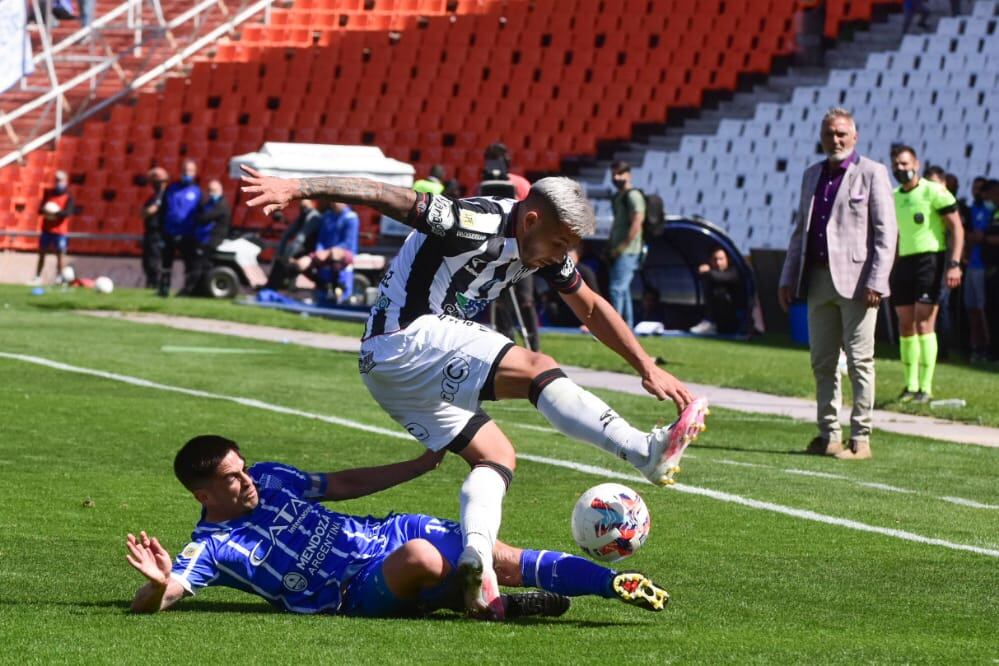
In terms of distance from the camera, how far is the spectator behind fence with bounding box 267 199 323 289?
25.8 meters

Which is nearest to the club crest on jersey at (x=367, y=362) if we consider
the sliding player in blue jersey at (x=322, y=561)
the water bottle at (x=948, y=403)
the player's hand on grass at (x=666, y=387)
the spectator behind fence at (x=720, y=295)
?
the sliding player in blue jersey at (x=322, y=561)

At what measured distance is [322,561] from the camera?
591 cm

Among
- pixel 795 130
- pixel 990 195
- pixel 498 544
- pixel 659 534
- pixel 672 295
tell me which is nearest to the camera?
pixel 498 544

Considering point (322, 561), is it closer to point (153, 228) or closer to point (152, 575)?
point (152, 575)

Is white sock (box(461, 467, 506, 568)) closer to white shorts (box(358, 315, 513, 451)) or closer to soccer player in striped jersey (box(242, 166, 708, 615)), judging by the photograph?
soccer player in striped jersey (box(242, 166, 708, 615))

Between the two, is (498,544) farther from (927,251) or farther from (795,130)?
(795,130)

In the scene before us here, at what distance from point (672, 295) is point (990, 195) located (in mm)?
5645

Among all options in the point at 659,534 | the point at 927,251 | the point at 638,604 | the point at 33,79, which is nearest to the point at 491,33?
the point at 33,79

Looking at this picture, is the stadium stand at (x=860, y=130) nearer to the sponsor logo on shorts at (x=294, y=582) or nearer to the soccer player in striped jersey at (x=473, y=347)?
the soccer player in striped jersey at (x=473, y=347)

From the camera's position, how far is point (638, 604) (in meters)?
5.59

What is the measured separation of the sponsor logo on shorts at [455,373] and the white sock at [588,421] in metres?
0.27

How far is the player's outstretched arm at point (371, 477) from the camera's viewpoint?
6.17 metres

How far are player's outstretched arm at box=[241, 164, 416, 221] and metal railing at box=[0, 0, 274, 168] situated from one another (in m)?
30.1

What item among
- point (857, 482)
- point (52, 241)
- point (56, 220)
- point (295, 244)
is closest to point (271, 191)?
point (857, 482)
